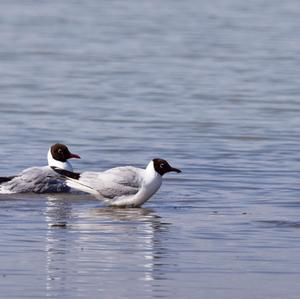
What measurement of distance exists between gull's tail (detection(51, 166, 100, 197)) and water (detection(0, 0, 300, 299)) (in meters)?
0.16

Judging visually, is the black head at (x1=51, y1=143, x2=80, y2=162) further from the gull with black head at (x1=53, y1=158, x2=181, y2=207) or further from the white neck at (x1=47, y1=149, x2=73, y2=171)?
the gull with black head at (x1=53, y1=158, x2=181, y2=207)

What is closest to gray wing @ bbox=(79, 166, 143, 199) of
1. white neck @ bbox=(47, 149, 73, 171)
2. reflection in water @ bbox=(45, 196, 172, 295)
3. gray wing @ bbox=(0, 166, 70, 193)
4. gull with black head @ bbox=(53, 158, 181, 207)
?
gull with black head @ bbox=(53, 158, 181, 207)

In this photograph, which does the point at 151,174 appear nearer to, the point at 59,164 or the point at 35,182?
the point at 35,182

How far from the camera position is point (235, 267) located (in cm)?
1112

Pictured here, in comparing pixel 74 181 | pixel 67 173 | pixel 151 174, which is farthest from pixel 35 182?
pixel 151 174

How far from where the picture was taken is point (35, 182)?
15609 millimetres

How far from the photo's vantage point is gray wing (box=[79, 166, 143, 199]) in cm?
1485

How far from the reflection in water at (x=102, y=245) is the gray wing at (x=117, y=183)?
0.19m

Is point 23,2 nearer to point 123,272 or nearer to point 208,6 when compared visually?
point 208,6

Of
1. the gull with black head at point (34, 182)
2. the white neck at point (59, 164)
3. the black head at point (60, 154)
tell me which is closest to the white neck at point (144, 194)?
the gull with black head at point (34, 182)

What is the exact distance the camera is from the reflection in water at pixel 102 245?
1071 cm

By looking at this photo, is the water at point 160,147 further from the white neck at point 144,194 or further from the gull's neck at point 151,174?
the gull's neck at point 151,174

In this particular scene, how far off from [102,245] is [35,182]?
3668mm

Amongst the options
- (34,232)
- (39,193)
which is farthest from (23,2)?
(34,232)
